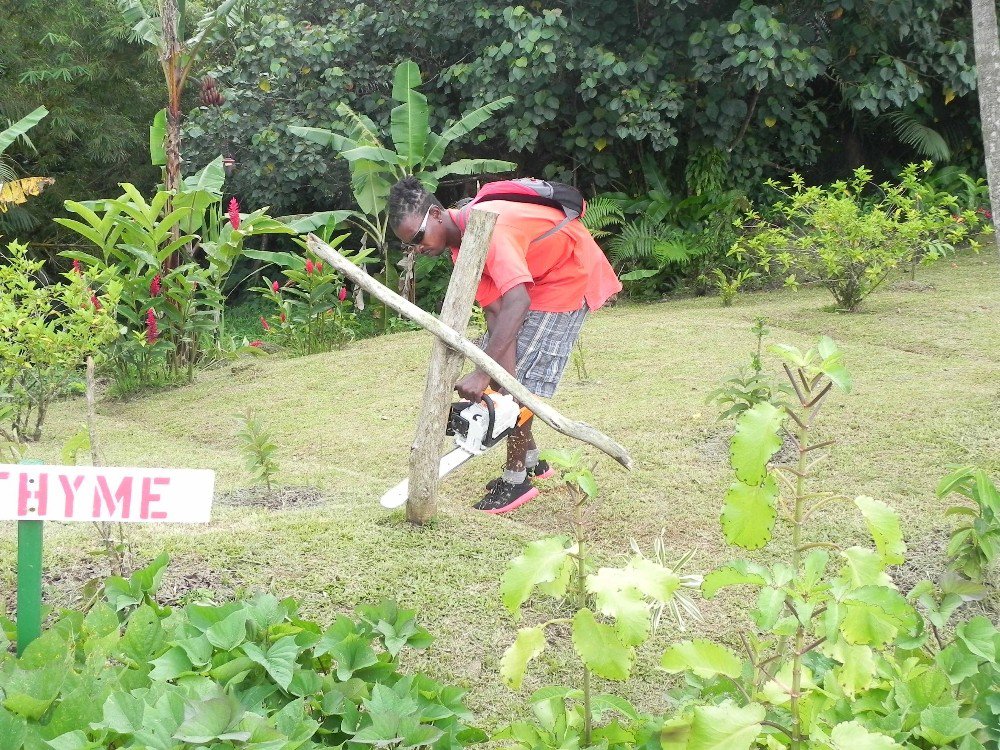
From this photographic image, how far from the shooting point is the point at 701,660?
1.87 metres

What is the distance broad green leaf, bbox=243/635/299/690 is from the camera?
6.73 feet

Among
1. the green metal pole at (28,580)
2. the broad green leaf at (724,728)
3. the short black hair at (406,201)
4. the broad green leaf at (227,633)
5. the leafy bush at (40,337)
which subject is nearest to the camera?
the broad green leaf at (724,728)

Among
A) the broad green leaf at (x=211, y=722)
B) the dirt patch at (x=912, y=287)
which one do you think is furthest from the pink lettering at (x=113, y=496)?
the dirt patch at (x=912, y=287)

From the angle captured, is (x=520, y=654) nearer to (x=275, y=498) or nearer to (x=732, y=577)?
(x=732, y=577)

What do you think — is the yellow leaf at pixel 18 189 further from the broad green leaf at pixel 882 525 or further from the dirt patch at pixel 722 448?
the broad green leaf at pixel 882 525

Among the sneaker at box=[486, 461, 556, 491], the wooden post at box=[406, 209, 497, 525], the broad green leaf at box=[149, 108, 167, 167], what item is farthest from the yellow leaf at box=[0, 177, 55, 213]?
the wooden post at box=[406, 209, 497, 525]

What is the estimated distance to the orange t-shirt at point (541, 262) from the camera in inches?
156

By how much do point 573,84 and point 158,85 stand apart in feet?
21.4

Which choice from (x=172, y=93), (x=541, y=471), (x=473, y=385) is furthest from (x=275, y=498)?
(x=172, y=93)

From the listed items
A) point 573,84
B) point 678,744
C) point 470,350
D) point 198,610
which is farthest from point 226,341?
point 678,744

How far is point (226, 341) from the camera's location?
9500 millimetres

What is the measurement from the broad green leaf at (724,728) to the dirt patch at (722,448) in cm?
322

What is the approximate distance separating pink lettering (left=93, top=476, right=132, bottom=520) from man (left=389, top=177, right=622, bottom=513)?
5.84 ft

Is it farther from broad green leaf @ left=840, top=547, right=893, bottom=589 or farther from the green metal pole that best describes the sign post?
broad green leaf @ left=840, top=547, right=893, bottom=589
